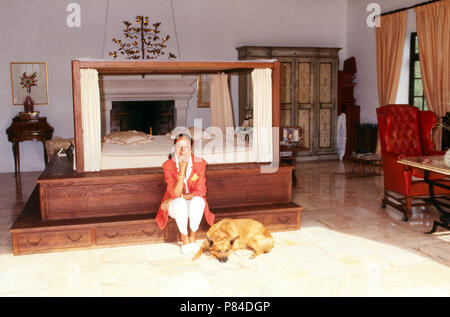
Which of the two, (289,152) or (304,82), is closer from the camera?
(289,152)

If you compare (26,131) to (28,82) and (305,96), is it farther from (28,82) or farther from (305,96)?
(305,96)

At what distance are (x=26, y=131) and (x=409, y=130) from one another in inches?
243

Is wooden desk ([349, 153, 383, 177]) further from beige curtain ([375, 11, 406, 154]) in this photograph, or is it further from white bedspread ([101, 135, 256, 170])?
white bedspread ([101, 135, 256, 170])

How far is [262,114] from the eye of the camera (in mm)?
5027

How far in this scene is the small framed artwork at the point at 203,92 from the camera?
9164 millimetres

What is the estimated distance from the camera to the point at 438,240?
4.48 meters

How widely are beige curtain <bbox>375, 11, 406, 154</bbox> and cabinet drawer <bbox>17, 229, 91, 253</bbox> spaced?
6437 millimetres

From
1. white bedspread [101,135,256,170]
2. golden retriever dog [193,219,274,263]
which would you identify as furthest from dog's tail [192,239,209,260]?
white bedspread [101,135,256,170]

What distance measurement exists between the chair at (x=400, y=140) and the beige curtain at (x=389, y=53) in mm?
2643

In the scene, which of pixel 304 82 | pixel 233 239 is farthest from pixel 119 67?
pixel 304 82

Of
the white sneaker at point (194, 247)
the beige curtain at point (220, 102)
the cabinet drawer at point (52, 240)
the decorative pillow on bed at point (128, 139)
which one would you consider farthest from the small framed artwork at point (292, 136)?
the cabinet drawer at point (52, 240)

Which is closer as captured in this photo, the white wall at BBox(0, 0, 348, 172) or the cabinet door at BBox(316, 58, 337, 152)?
the white wall at BBox(0, 0, 348, 172)

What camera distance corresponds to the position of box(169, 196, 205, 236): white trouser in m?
4.07
